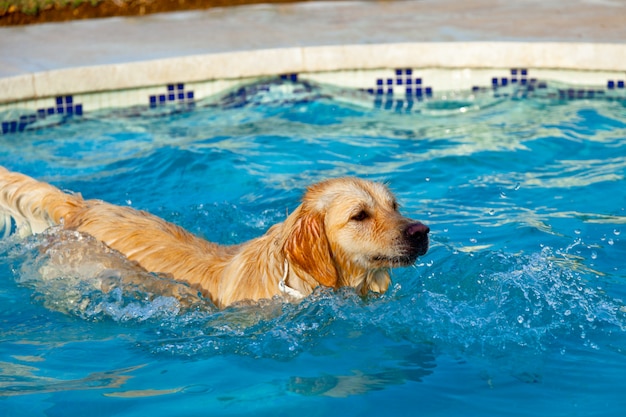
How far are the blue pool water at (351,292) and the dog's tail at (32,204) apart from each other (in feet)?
0.66

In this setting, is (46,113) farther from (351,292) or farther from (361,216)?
(361,216)

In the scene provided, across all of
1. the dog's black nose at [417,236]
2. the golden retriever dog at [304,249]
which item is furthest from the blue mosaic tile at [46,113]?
the dog's black nose at [417,236]

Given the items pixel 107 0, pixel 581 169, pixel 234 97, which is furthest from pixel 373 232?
pixel 107 0

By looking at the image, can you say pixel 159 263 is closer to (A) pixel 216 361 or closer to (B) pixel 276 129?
(A) pixel 216 361

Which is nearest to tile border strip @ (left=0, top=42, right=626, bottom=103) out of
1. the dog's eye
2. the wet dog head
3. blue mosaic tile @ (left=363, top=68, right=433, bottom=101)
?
blue mosaic tile @ (left=363, top=68, right=433, bottom=101)

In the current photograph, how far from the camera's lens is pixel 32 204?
20.8ft

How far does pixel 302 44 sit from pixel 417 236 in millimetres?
5533

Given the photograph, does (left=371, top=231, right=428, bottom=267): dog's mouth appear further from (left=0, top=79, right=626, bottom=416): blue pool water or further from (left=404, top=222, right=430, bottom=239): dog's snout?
(left=0, top=79, right=626, bottom=416): blue pool water

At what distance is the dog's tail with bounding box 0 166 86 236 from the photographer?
6.32m

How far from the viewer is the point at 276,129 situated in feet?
30.7

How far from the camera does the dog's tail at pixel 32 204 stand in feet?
20.7

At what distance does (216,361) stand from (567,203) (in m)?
3.55

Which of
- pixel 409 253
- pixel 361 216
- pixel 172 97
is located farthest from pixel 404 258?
pixel 172 97

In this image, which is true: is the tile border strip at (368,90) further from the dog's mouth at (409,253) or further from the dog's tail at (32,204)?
the dog's mouth at (409,253)
